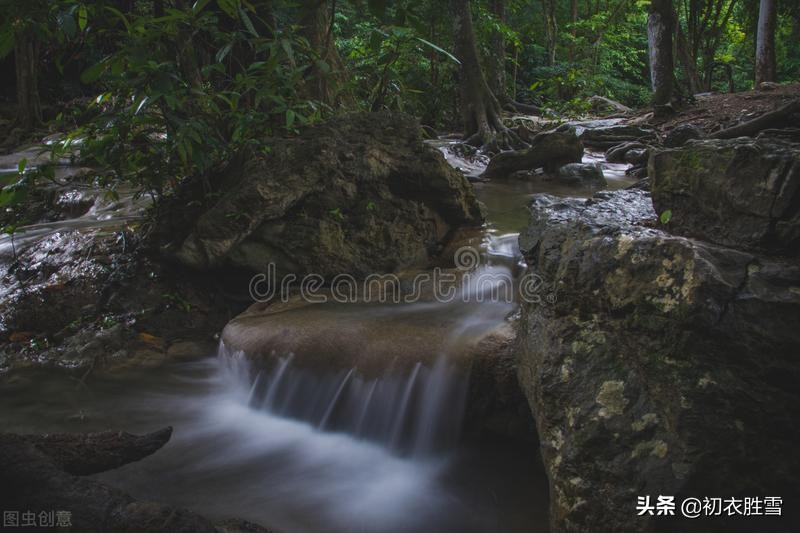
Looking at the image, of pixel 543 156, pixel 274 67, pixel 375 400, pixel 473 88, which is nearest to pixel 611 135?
pixel 473 88

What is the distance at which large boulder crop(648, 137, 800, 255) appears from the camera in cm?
192

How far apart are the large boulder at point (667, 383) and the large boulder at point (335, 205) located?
253 centimetres

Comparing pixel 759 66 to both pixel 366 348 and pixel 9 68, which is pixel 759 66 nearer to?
pixel 366 348

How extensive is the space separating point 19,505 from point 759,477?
94.5 inches

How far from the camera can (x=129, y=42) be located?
3303mm

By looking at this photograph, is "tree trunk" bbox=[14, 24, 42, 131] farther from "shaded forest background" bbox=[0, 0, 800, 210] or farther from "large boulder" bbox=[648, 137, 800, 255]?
"large boulder" bbox=[648, 137, 800, 255]

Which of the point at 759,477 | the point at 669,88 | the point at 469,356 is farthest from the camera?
the point at 669,88

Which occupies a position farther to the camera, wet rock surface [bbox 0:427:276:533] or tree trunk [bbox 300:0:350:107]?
tree trunk [bbox 300:0:350:107]

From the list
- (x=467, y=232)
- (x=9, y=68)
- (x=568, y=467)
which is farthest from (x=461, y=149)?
(x=9, y=68)

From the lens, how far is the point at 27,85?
10.7 metres

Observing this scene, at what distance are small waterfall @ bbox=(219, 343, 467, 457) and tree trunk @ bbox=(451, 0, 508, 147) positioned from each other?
7073 mm

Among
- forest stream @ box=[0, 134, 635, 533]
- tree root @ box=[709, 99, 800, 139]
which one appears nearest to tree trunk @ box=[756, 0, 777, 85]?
tree root @ box=[709, 99, 800, 139]

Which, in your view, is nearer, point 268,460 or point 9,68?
point 268,460

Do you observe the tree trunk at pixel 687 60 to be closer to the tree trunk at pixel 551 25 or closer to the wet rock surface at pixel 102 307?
the tree trunk at pixel 551 25
